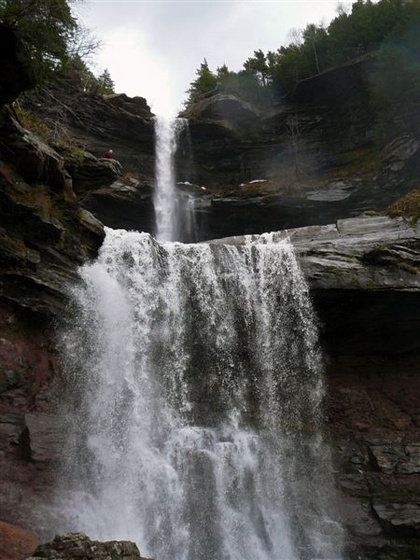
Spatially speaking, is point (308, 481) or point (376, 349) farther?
point (376, 349)

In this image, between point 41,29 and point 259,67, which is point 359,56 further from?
point 41,29

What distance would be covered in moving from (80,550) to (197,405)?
799cm

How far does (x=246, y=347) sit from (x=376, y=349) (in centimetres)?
474

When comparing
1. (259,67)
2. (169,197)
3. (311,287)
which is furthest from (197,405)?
(259,67)

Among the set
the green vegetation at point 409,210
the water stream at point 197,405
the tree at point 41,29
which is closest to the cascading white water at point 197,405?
the water stream at point 197,405

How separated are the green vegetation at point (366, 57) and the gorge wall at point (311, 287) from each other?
2.75 m

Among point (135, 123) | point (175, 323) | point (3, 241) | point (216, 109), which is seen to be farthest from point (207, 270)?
point (216, 109)

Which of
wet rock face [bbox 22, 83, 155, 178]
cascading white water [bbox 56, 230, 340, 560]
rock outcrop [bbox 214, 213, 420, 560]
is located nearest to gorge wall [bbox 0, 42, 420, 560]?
rock outcrop [bbox 214, 213, 420, 560]

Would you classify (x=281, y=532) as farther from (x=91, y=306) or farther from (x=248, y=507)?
(x=91, y=306)

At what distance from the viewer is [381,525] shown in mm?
13930

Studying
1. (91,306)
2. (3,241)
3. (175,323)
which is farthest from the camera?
(175,323)

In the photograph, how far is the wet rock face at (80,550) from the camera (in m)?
7.39

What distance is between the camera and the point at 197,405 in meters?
15.3

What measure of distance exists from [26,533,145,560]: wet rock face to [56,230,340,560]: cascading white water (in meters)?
3.81
